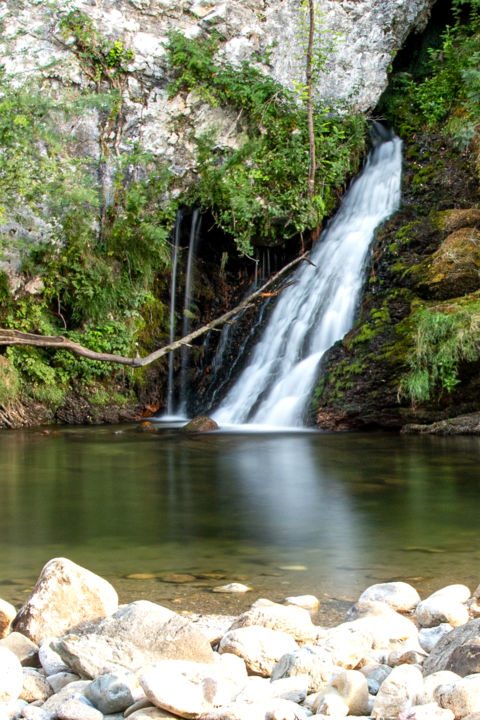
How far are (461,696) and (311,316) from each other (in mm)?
10433

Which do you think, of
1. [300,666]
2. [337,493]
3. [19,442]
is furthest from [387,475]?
[19,442]

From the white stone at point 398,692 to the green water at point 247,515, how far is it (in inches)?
49.1

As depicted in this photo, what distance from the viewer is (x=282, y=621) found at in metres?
2.94

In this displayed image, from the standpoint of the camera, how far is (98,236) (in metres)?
13.4

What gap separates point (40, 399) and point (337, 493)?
24.4 feet

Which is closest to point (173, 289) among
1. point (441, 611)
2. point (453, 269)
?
point (453, 269)

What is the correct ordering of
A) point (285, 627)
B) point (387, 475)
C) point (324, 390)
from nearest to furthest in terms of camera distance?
point (285, 627)
point (387, 475)
point (324, 390)

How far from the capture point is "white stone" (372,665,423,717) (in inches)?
87.1

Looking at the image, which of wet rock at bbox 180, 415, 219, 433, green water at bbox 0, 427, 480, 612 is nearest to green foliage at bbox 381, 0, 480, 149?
wet rock at bbox 180, 415, 219, 433

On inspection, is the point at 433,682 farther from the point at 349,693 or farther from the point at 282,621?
the point at 282,621

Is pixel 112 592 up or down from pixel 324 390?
down

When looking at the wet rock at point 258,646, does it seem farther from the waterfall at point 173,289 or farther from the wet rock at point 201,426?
the waterfall at point 173,289

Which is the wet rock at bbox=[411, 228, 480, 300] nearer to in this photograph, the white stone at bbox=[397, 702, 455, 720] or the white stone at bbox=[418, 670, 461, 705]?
the white stone at bbox=[418, 670, 461, 705]

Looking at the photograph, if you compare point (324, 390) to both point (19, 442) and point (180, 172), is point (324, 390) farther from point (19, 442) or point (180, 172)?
point (180, 172)
